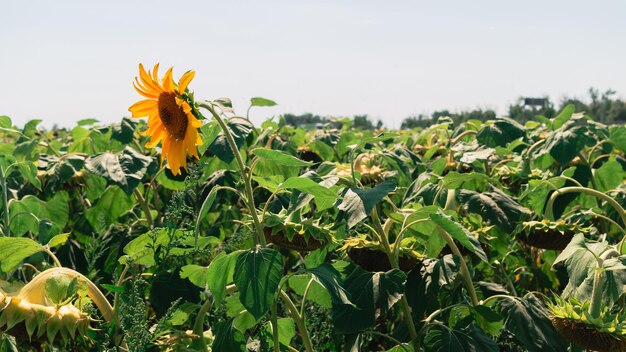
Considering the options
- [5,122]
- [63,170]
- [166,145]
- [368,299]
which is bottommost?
[368,299]

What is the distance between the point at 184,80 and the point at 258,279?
45cm

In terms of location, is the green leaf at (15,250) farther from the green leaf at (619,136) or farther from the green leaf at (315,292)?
the green leaf at (619,136)

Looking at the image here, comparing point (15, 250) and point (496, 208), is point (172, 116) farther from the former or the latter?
point (496, 208)

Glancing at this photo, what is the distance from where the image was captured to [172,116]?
192 cm

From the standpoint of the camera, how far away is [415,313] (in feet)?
7.42

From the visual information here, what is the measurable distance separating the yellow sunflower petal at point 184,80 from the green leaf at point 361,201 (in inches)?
16.3

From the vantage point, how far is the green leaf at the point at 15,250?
6.39ft

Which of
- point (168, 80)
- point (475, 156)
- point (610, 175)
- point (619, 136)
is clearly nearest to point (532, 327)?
point (475, 156)

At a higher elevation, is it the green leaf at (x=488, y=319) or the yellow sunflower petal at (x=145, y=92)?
the yellow sunflower petal at (x=145, y=92)

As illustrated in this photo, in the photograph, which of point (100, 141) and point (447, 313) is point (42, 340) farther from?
point (100, 141)

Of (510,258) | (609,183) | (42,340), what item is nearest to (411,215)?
(42,340)

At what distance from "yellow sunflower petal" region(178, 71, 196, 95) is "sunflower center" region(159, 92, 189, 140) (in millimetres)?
83

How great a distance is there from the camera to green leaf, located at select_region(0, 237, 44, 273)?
1946 millimetres

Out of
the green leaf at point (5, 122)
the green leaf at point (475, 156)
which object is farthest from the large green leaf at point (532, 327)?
the green leaf at point (5, 122)
